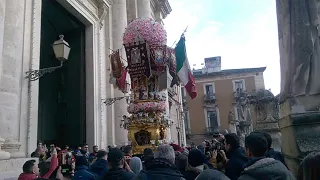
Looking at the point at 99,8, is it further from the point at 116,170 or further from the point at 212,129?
the point at 212,129

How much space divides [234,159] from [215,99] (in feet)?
124

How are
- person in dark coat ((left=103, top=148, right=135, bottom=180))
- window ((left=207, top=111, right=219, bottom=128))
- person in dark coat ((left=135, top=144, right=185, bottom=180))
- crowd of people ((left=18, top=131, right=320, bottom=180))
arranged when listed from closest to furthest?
1. crowd of people ((left=18, top=131, right=320, bottom=180))
2. person in dark coat ((left=135, top=144, right=185, bottom=180))
3. person in dark coat ((left=103, top=148, right=135, bottom=180))
4. window ((left=207, top=111, right=219, bottom=128))

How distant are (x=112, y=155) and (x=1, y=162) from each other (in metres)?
3.54

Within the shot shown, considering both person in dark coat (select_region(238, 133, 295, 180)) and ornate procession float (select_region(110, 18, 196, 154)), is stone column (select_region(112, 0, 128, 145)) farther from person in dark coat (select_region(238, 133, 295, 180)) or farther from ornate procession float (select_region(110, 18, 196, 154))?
person in dark coat (select_region(238, 133, 295, 180))

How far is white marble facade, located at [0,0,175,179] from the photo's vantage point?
20.7ft

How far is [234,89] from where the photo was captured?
4003 cm

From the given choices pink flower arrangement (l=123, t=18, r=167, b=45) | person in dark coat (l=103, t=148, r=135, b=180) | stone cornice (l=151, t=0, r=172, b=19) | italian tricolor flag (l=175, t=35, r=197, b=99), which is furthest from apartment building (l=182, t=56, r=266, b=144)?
person in dark coat (l=103, t=148, r=135, b=180)

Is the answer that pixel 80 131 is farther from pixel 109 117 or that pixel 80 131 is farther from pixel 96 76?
pixel 96 76

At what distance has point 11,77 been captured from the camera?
661cm

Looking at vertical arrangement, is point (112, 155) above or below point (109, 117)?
below

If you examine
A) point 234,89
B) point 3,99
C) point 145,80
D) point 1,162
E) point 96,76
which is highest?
point 234,89

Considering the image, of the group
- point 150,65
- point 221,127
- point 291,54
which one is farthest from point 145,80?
point 221,127

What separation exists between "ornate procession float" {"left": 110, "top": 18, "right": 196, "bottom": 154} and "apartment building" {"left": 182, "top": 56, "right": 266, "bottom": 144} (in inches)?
1247

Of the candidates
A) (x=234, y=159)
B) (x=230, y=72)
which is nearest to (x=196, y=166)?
(x=234, y=159)
